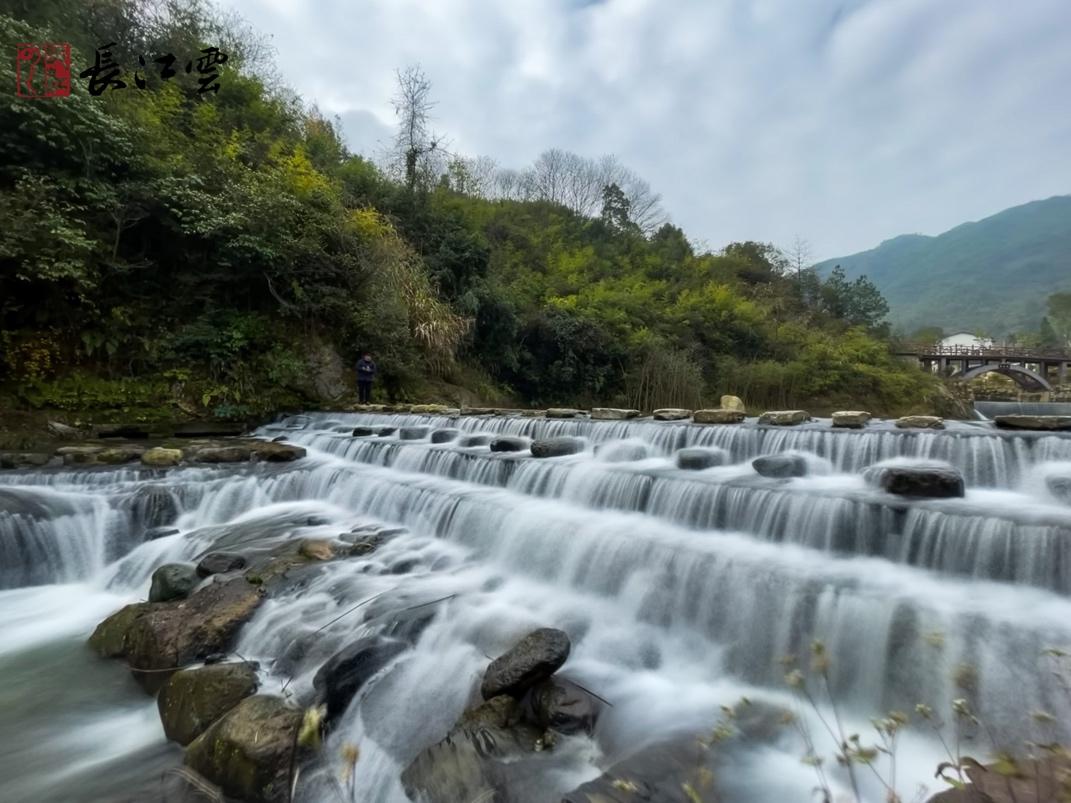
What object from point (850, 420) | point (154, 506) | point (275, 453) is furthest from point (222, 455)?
point (850, 420)

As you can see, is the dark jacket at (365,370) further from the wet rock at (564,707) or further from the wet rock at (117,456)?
the wet rock at (564,707)

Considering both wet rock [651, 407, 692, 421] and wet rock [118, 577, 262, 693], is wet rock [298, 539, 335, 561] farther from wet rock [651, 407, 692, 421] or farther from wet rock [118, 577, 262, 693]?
wet rock [651, 407, 692, 421]

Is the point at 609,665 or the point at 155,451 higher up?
the point at 155,451

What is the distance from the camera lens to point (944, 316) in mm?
111812

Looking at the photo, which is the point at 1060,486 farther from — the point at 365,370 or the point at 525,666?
the point at 365,370

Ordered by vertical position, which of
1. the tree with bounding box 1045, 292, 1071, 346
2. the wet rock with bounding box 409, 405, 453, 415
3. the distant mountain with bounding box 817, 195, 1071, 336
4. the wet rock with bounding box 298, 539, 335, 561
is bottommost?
the wet rock with bounding box 298, 539, 335, 561

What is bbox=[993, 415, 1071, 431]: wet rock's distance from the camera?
4.89 meters

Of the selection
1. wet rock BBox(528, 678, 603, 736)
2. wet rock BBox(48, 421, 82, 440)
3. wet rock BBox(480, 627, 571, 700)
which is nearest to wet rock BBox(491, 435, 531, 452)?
wet rock BBox(480, 627, 571, 700)

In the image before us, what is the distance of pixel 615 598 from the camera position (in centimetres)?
381

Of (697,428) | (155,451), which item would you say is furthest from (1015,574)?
(155,451)

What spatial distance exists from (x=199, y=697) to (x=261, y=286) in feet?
36.3

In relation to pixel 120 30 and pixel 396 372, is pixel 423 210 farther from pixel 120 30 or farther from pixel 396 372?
pixel 120 30

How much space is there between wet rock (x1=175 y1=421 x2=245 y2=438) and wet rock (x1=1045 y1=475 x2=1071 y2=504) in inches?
476

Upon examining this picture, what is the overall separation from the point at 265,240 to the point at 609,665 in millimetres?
11386
